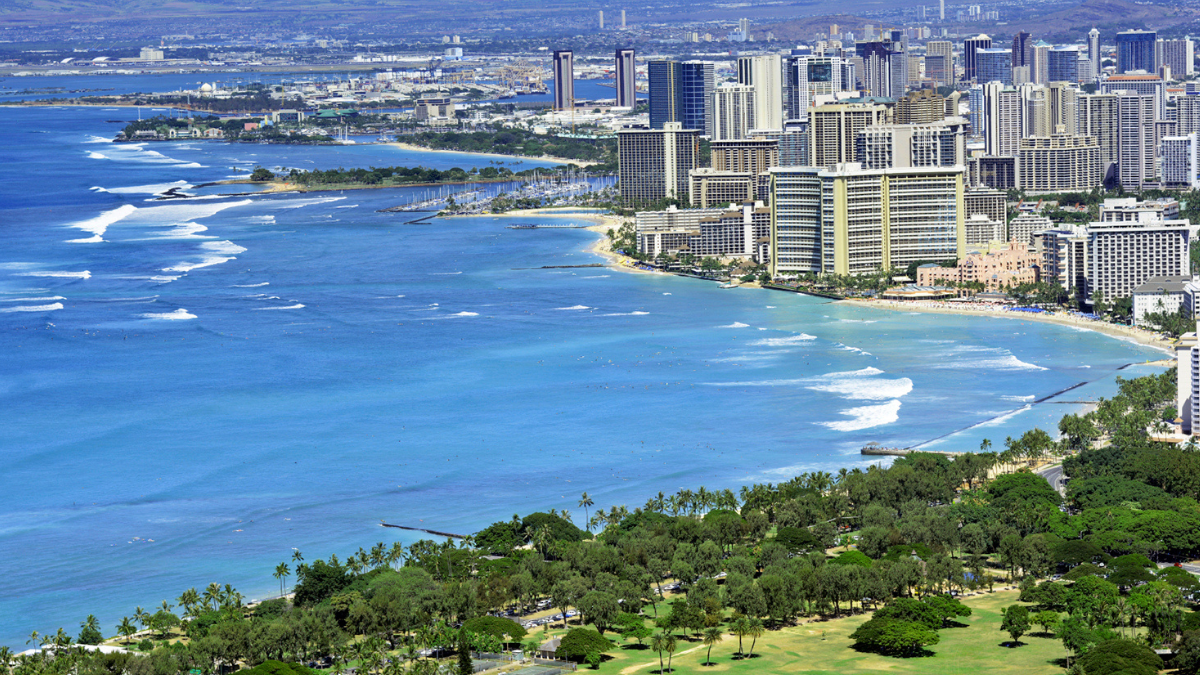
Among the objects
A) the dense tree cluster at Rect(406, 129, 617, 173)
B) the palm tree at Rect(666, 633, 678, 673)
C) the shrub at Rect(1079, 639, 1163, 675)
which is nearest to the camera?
the shrub at Rect(1079, 639, 1163, 675)

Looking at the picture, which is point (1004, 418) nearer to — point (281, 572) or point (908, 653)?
point (908, 653)

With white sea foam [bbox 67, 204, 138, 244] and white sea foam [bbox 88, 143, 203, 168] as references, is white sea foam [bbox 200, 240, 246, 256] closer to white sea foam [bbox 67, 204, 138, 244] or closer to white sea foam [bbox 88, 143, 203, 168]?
white sea foam [bbox 67, 204, 138, 244]

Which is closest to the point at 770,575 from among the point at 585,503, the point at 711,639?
the point at 711,639

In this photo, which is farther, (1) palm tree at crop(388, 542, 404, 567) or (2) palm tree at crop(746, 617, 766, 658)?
(1) palm tree at crop(388, 542, 404, 567)

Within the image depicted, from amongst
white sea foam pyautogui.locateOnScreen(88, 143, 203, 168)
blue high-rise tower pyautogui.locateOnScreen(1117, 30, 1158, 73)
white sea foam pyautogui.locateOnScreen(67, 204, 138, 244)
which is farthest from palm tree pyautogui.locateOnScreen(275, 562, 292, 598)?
blue high-rise tower pyautogui.locateOnScreen(1117, 30, 1158, 73)

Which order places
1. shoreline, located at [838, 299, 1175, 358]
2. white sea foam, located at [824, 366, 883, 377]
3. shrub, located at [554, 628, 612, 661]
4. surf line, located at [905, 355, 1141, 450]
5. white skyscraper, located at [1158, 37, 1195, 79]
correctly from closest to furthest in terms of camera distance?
shrub, located at [554, 628, 612, 661], surf line, located at [905, 355, 1141, 450], white sea foam, located at [824, 366, 883, 377], shoreline, located at [838, 299, 1175, 358], white skyscraper, located at [1158, 37, 1195, 79]

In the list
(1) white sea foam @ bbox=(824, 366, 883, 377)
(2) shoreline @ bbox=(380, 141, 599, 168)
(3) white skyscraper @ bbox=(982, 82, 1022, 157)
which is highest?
(3) white skyscraper @ bbox=(982, 82, 1022, 157)

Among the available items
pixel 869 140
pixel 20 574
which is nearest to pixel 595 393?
pixel 20 574

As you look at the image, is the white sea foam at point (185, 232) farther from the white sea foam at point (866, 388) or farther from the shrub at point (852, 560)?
the shrub at point (852, 560)
